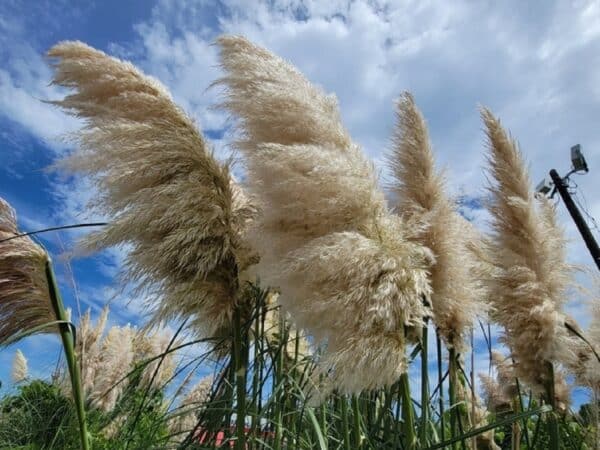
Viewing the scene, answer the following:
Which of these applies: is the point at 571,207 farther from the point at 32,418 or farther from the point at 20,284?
the point at 20,284

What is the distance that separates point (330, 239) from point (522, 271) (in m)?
0.94

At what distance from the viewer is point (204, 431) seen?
2.32 meters

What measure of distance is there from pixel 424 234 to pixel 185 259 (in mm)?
818

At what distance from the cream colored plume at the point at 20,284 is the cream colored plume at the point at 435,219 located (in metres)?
1.39

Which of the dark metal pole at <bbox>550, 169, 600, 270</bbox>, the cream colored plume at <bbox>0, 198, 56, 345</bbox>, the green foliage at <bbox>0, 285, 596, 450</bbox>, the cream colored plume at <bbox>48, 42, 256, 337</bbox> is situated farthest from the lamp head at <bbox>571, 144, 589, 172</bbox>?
the cream colored plume at <bbox>0, 198, 56, 345</bbox>

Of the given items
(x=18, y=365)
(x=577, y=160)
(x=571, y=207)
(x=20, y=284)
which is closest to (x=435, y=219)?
(x=20, y=284)

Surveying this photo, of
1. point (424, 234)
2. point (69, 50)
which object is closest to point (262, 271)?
point (424, 234)

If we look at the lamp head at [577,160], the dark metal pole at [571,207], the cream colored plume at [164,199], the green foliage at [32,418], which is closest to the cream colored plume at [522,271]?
the cream colored plume at [164,199]

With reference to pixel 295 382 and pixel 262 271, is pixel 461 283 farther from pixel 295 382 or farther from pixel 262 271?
pixel 295 382

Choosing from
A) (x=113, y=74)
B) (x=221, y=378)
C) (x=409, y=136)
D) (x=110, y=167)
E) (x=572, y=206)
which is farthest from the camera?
(x=572, y=206)

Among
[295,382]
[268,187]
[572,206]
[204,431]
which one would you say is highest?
[572,206]

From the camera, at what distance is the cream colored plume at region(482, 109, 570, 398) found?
6.64 ft

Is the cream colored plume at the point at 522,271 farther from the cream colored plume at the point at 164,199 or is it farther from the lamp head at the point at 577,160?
the lamp head at the point at 577,160

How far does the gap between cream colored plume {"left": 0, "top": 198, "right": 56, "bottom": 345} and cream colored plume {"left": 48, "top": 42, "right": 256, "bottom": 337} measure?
1.13 feet
